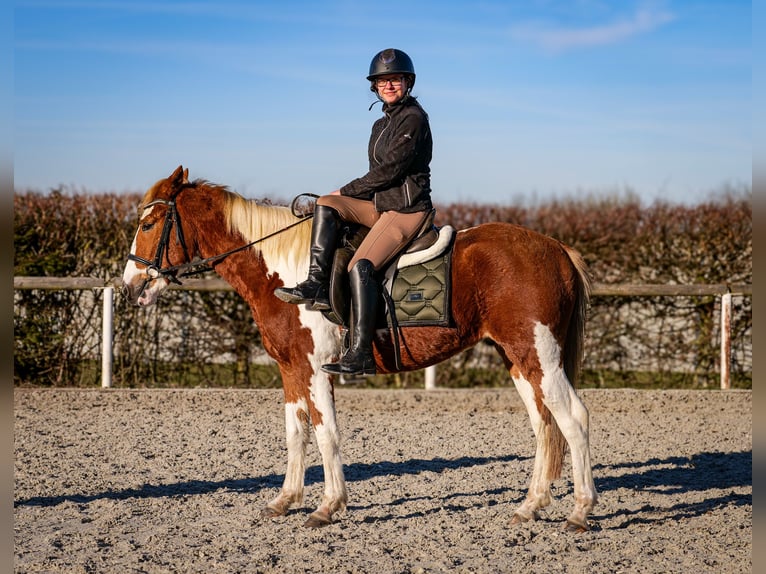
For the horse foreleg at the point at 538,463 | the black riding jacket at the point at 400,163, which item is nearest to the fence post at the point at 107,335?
the black riding jacket at the point at 400,163

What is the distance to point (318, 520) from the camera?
5160 millimetres

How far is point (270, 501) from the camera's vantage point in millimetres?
5625

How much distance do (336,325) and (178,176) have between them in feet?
4.78

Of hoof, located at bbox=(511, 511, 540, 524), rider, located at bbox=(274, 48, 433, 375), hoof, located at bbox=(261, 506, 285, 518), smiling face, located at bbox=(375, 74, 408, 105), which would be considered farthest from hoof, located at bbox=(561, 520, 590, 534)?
smiling face, located at bbox=(375, 74, 408, 105)

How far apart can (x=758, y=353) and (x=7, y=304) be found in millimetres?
2417

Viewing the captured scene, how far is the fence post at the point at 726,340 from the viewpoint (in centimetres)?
998

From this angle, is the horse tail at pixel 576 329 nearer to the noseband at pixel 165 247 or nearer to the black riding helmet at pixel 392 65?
the black riding helmet at pixel 392 65

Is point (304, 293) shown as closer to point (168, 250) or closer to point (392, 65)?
point (168, 250)

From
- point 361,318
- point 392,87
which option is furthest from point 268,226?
point 392,87

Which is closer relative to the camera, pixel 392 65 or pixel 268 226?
pixel 392 65

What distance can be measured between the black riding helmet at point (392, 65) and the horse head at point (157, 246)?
1455 millimetres

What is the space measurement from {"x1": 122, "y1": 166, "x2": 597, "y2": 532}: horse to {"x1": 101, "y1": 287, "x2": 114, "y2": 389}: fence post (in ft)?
15.1

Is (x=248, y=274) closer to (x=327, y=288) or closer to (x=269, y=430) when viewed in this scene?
(x=327, y=288)

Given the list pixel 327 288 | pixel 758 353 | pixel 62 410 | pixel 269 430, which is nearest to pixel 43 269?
pixel 62 410
